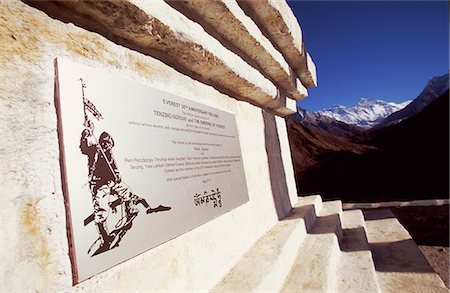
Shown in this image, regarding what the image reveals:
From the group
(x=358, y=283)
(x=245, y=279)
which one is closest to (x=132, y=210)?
(x=245, y=279)

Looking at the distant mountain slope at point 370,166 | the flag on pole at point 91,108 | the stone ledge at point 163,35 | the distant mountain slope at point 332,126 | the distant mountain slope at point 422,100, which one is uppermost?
the distant mountain slope at point 422,100

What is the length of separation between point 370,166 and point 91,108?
1877 centimetres

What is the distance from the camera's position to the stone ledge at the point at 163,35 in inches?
45.3

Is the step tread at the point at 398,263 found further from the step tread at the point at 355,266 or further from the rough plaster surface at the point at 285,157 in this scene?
the rough plaster surface at the point at 285,157

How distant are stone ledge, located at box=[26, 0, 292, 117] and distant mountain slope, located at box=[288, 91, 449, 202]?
Result: 14.1 meters

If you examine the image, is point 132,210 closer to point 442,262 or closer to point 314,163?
point 442,262

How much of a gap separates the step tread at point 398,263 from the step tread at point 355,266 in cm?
20

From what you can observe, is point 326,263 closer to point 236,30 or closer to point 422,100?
point 236,30

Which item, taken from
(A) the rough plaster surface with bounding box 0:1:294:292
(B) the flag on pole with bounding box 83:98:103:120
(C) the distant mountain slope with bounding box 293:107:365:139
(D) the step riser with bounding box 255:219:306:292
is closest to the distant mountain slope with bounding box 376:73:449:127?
(C) the distant mountain slope with bounding box 293:107:365:139

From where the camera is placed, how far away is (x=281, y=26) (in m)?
2.63

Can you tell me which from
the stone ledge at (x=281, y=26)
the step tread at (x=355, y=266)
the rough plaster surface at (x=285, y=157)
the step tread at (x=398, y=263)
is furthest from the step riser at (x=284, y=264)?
the stone ledge at (x=281, y=26)

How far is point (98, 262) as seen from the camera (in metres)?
0.95

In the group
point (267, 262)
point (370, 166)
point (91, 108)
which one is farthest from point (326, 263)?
point (370, 166)

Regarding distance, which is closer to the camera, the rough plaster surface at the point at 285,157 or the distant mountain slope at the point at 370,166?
the rough plaster surface at the point at 285,157
